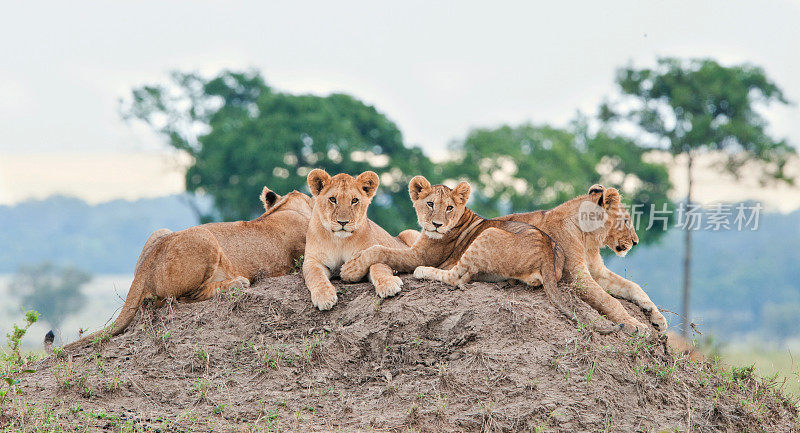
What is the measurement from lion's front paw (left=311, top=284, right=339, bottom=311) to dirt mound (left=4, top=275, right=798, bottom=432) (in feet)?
0.35

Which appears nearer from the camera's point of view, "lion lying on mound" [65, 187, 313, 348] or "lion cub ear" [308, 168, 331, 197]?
"lion cub ear" [308, 168, 331, 197]

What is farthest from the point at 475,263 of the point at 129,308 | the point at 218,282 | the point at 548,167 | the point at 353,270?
the point at 548,167

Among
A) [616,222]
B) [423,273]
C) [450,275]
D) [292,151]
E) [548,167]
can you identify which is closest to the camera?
[450,275]

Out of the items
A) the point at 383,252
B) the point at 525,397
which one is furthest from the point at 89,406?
the point at 525,397

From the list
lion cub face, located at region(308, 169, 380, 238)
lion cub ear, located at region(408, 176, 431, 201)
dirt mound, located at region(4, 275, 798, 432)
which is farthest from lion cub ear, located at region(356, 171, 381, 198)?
dirt mound, located at region(4, 275, 798, 432)

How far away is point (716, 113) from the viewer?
893 inches

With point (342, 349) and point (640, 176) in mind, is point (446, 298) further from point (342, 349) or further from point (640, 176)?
point (640, 176)

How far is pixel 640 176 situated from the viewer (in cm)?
2383

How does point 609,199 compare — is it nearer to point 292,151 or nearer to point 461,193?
point 461,193

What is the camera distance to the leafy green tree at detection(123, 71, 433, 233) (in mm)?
22000

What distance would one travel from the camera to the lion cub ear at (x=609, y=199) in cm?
732

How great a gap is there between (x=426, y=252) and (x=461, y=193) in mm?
650

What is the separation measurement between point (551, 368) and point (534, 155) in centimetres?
2242

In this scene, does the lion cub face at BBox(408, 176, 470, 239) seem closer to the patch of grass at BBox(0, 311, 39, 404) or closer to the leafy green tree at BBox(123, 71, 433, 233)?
the patch of grass at BBox(0, 311, 39, 404)
